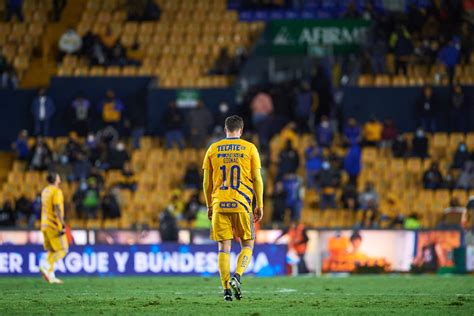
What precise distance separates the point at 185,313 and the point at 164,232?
43.1ft

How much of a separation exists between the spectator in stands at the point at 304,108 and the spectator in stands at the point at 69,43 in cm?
680

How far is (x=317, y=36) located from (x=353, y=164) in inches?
210

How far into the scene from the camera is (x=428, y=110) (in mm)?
33688

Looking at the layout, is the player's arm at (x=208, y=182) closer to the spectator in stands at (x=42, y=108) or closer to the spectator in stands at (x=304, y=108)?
the spectator in stands at (x=304, y=108)

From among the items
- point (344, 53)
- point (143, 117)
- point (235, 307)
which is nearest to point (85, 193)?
point (143, 117)

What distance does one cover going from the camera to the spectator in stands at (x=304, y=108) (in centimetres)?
3403

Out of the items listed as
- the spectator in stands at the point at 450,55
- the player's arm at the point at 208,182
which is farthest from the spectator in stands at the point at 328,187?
the player's arm at the point at 208,182

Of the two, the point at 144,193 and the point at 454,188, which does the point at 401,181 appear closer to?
the point at 454,188

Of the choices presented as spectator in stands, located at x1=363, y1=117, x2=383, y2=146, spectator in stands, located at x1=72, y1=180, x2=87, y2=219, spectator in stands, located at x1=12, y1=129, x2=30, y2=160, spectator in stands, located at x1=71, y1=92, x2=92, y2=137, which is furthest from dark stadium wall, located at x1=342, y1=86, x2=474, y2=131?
spectator in stands, located at x1=12, y1=129, x2=30, y2=160

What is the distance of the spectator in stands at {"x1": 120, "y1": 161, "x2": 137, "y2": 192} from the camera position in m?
32.2

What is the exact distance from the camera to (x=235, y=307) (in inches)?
552

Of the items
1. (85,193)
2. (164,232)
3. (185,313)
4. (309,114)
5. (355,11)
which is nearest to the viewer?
(185,313)

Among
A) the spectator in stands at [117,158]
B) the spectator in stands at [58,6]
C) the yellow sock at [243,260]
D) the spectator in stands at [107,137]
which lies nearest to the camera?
the yellow sock at [243,260]

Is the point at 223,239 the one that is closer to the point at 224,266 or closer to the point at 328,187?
the point at 224,266
